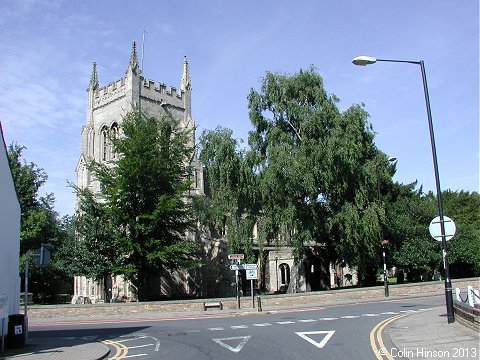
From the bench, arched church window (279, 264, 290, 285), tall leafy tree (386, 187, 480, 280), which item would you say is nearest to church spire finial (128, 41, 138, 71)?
tall leafy tree (386, 187, 480, 280)

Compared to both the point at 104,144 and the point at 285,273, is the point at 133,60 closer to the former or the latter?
the point at 104,144

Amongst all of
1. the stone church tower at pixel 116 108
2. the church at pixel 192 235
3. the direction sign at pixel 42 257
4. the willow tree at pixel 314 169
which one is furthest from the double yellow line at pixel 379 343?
the stone church tower at pixel 116 108

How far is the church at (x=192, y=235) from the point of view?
3769cm

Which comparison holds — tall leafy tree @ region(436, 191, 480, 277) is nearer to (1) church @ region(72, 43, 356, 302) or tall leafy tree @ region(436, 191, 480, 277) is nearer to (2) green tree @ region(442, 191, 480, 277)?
(2) green tree @ region(442, 191, 480, 277)

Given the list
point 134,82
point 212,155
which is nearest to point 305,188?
point 212,155

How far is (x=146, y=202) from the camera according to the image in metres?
31.4

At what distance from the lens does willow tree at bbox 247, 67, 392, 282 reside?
30.6 m

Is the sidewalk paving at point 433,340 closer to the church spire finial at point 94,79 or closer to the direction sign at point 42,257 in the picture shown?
the direction sign at point 42,257

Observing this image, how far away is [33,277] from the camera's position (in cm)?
4109

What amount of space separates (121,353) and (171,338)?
263cm

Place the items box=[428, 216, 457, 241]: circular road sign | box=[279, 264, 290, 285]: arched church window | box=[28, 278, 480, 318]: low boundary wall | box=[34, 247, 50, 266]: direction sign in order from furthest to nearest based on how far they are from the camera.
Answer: box=[279, 264, 290, 285]: arched church window < box=[28, 278, 480, 318]: low boundary wall < box=[34, 247, 50, 266]: direction sign < box=[428, 216, 457, 241]: circular road sign

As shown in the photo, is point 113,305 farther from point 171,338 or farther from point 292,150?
point 292,150

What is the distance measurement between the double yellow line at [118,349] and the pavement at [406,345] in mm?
251

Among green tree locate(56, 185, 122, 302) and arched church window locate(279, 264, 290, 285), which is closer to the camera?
→ green tree locate(56, 185, 122, 302)
